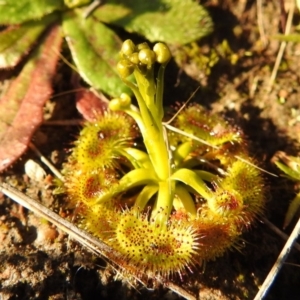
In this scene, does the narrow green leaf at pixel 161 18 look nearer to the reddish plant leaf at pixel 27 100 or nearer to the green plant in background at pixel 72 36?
the green plant in background at pixel 72 36

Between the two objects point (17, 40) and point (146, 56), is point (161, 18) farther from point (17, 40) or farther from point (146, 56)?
point (146, 56)

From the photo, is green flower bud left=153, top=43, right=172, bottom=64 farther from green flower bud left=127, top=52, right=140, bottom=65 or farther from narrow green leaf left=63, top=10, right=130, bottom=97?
narrow green leaf left=63, top=10, right=130, bottom=97

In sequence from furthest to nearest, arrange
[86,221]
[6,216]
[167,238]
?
[6,216]
[86,221]
[167,238]

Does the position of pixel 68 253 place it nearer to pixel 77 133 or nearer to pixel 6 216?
pixel 6 216

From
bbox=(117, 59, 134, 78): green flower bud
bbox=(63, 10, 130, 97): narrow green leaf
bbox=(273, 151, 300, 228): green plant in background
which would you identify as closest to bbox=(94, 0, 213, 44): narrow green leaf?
bbox=(63, 10, 130, 97): narrow green leaf

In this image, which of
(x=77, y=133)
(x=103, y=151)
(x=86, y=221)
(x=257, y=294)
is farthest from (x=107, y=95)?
(x=257, y=294)

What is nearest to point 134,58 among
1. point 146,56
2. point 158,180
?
point 146,56
